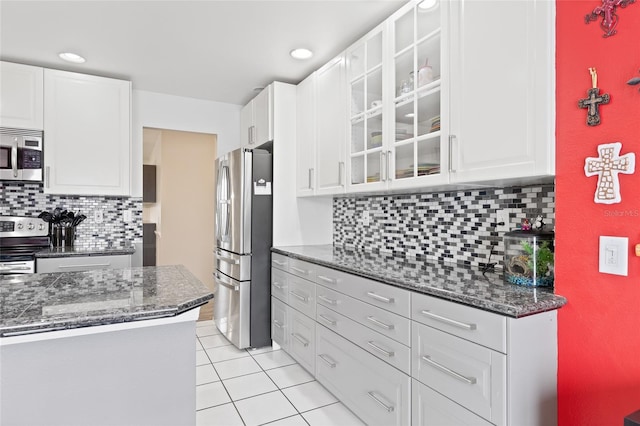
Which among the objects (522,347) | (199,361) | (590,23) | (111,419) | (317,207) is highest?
(590,23)

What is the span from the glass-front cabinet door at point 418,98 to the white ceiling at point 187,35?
0.85 feet

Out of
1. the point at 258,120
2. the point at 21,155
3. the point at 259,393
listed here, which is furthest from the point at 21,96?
the point at 259,393

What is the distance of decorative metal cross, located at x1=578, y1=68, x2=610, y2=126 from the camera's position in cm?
126

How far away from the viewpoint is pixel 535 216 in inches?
70.7

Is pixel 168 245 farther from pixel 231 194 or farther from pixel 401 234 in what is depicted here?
pixel 401 234

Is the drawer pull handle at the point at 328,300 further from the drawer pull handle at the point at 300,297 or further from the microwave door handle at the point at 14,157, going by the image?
the microwave door handle at the point at 14,157

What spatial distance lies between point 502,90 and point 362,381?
1607mm

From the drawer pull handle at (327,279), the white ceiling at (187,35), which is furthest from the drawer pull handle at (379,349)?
the white ceiling at (187,35)

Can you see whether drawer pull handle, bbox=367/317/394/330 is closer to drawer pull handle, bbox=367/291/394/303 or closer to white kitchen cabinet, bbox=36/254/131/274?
drawer pull handle, bbox=367/291/394/303

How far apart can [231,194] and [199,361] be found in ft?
4.59

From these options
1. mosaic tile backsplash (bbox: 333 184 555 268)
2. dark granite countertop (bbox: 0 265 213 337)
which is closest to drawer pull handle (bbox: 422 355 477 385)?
mosaic tile backsplash (bbox: 333 184 555 268)

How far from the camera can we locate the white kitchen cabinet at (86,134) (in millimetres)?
3062

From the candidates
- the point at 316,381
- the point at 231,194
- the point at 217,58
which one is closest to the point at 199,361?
the point at 316,381

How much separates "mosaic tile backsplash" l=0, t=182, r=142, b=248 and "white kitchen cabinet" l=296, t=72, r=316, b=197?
5.76 feet
